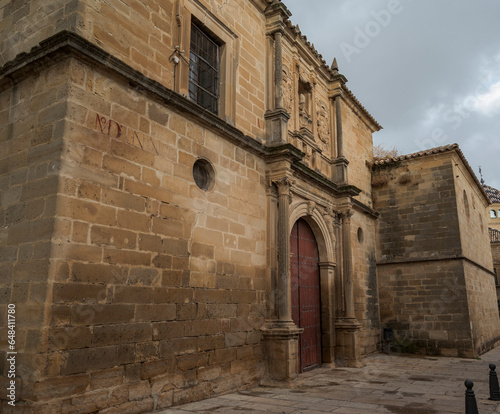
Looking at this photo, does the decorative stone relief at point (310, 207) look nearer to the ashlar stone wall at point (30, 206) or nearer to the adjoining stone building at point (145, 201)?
the adjoining stone building at point (145, 201)

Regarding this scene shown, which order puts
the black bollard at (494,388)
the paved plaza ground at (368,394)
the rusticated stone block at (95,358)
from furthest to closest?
the black bollard at (494,388) < the paved plaza ground at (368,394) < the rusticated stone block at (95,358)

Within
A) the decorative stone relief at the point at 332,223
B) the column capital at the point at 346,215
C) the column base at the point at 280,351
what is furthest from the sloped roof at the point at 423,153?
the column base at the point at 280,351

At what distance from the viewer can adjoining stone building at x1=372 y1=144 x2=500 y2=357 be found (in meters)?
12.2

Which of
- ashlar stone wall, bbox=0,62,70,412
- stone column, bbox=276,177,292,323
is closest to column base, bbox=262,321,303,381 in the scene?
stone column, bbox=276,177,292,323

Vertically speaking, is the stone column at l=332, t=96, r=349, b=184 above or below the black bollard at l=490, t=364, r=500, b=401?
above

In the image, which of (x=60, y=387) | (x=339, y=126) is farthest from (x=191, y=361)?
(x=339, y=126)

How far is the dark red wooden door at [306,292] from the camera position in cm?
918

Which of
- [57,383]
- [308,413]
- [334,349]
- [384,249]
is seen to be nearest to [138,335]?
[57,383]

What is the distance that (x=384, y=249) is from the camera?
13570mm

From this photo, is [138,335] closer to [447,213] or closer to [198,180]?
[198,180]

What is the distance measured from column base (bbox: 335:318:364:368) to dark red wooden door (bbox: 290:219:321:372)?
19.3 inches

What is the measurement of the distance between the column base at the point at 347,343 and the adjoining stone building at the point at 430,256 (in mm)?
3346

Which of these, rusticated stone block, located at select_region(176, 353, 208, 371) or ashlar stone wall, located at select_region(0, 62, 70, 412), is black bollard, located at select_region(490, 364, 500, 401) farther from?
ashlar stone wall, located at select_region(0, 62, 70, 412)

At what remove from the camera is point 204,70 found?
23.9ft
